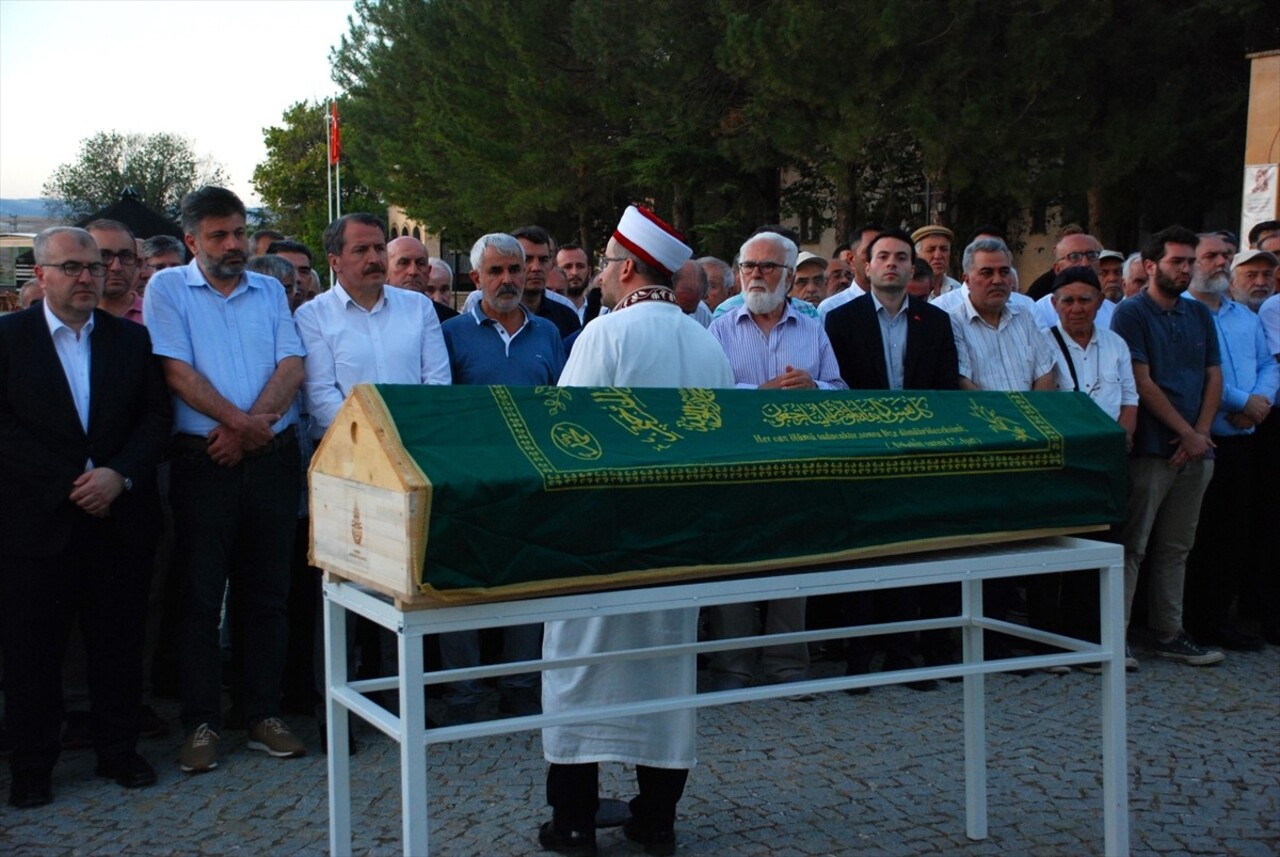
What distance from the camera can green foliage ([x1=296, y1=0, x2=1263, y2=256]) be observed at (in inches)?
842

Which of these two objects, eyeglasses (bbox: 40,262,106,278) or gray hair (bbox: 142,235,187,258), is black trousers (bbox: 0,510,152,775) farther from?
gray hair (bbox: 142,235,187,258)

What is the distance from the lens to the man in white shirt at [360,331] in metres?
6.42

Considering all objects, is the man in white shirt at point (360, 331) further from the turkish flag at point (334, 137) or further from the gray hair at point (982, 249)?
the turkish flag at point (334, 137)

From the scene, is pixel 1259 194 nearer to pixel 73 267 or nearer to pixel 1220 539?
pixel 1220 539

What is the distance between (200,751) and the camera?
599 cm

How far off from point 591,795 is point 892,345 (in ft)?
11.2

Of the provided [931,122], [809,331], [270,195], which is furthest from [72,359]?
[270,195]

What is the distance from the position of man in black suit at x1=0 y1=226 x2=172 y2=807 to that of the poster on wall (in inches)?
603

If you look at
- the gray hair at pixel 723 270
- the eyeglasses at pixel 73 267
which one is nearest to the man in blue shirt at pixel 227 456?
the eyeglasses at pixel 73 267

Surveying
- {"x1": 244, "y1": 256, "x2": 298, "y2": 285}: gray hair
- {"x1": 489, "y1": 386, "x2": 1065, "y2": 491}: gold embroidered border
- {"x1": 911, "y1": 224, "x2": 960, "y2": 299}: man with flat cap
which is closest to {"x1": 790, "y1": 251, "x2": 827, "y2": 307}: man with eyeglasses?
{"x1": 911, "y1": 224, "x2": 960, "y2": 299}: man with flat cap

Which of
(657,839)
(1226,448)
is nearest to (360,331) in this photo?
(657,839)

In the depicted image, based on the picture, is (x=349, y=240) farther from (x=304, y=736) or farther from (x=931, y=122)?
(x=931, y=122)

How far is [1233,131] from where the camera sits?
80.6 ft

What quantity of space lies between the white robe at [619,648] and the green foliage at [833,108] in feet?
54.8
